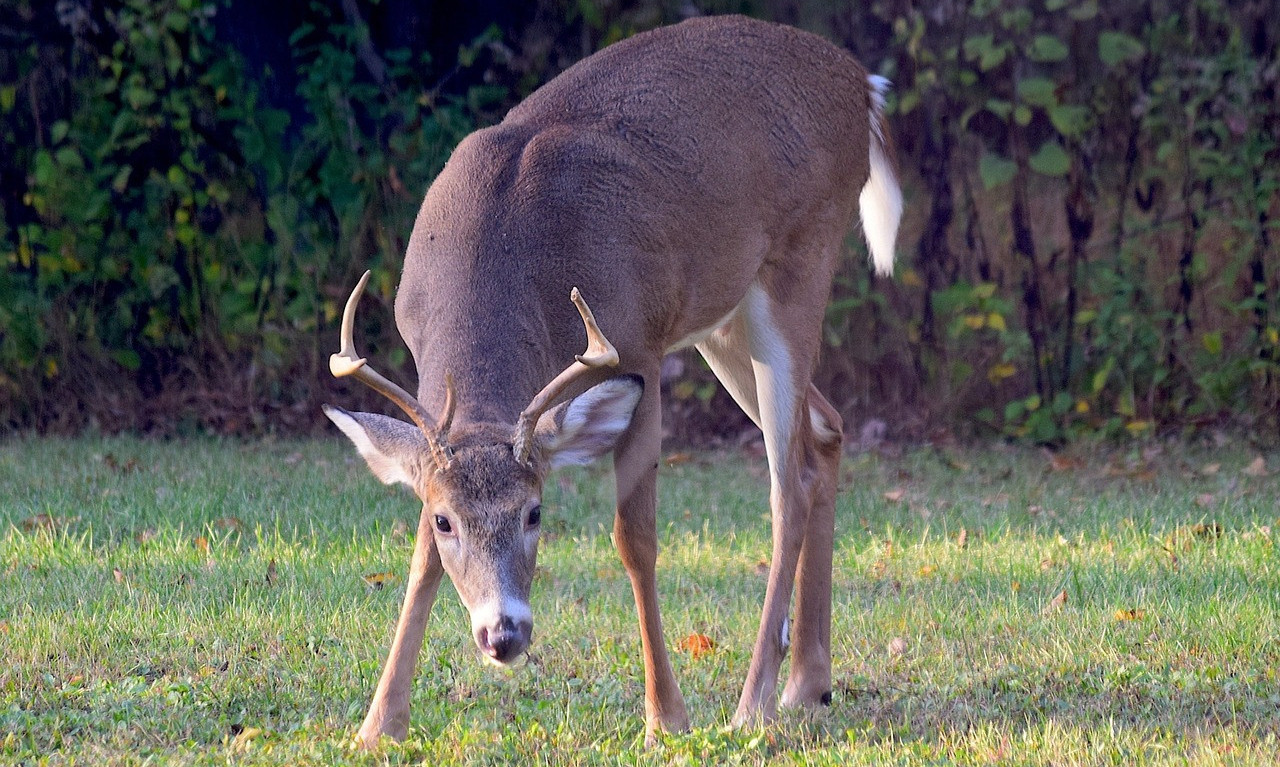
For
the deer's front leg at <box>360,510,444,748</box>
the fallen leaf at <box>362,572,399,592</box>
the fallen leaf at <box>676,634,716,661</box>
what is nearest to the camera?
the deer's front leg at <box>360,510,444,748</box>

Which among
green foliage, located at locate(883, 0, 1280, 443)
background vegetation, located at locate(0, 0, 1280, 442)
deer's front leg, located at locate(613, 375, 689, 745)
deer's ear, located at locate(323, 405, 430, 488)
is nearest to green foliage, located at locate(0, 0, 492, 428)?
background vegetation, located at locate(0, 0, 1280, 442)

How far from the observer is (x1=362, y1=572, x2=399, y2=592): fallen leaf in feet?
17.7

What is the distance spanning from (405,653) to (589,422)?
0.76m

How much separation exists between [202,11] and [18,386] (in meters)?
2.30

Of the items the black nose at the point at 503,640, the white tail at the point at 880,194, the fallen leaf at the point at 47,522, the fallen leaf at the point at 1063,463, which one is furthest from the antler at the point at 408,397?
the fallen leaf at the point at 1063,463

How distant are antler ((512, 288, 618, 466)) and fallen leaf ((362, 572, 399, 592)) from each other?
172 centimetres

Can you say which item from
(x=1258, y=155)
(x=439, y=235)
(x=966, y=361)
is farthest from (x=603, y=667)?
(x=1258, y=155)

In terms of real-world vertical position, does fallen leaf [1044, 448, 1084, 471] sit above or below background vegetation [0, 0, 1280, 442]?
below

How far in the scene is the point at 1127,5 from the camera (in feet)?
28.5

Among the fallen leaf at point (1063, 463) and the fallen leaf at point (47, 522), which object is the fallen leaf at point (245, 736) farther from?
the fallen leaf at point (1063, 463)

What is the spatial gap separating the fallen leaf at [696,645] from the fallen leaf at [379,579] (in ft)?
3.61

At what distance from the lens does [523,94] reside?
361 inches

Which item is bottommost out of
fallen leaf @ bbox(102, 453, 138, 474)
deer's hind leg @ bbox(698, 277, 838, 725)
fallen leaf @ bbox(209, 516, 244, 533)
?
fallen leaf @ bbox(102, 453, 138, 474)

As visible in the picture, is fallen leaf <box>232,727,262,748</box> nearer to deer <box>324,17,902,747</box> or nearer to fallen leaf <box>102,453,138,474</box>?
deer <box>324,17,902,747</box>
